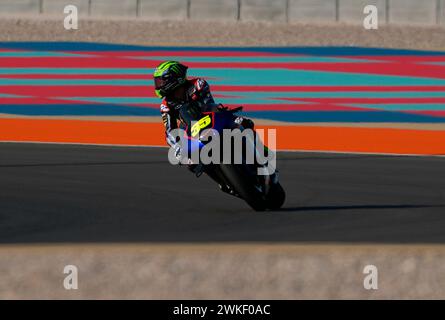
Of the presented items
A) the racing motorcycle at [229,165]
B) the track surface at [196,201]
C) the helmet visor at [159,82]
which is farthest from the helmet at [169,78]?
the track surface at [196,201]

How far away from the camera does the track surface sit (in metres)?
11.1

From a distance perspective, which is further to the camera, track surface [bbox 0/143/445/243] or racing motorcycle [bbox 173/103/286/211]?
racing motorcycle [bbox 173/103/286/211]

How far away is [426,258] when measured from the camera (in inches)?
324

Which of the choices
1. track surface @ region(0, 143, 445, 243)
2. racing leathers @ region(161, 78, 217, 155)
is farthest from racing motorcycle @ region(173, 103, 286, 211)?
track surface @ region(0, 143, 445, 243)

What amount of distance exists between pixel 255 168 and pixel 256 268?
165 inches

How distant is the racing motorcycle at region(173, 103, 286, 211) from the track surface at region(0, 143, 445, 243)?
197 mm

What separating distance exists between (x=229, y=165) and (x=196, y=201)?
62.0 inches

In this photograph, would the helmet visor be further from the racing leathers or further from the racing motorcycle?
the racing motorcycle

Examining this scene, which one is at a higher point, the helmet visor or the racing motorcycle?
the helmet visor

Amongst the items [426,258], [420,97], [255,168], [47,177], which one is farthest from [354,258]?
[420,97]

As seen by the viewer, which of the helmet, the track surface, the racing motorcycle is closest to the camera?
the track surface

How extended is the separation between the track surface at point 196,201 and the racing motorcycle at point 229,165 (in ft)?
0.64
